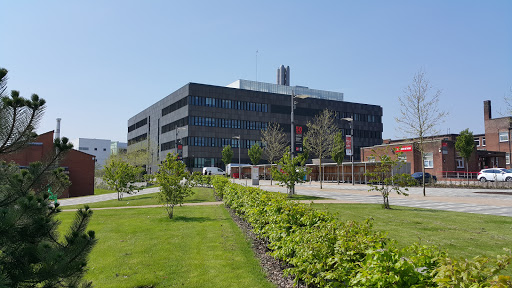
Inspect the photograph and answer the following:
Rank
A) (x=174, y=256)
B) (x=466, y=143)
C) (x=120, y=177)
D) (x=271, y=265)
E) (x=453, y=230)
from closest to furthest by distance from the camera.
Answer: (x=271, y=265) < (x=174, y=256) < (x=453, y=230) < (x=120, y=177) < (x=466, y=143)

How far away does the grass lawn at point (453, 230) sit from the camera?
7.31m

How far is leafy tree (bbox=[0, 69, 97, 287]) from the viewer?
2.91 m

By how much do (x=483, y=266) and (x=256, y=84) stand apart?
323ft

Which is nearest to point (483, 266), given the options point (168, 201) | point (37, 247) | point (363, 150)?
point (37, 247)

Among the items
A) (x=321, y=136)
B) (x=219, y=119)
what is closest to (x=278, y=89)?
(x=219, y=119)

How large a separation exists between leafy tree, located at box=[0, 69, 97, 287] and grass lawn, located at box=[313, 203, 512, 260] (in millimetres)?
4079

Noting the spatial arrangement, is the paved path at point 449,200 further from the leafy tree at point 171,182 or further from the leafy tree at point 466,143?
the leafy tree at point 466,143

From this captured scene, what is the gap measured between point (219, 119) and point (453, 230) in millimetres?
68544

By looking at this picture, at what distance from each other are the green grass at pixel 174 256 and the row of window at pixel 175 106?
213 ft

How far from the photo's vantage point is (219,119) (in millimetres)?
76188

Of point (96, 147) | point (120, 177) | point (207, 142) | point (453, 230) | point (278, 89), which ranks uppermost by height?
point (278, 89)

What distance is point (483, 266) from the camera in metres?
2.35

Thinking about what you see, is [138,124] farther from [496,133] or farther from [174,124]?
[496,133]

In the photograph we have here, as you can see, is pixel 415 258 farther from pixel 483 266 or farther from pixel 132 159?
pixel 132 159
